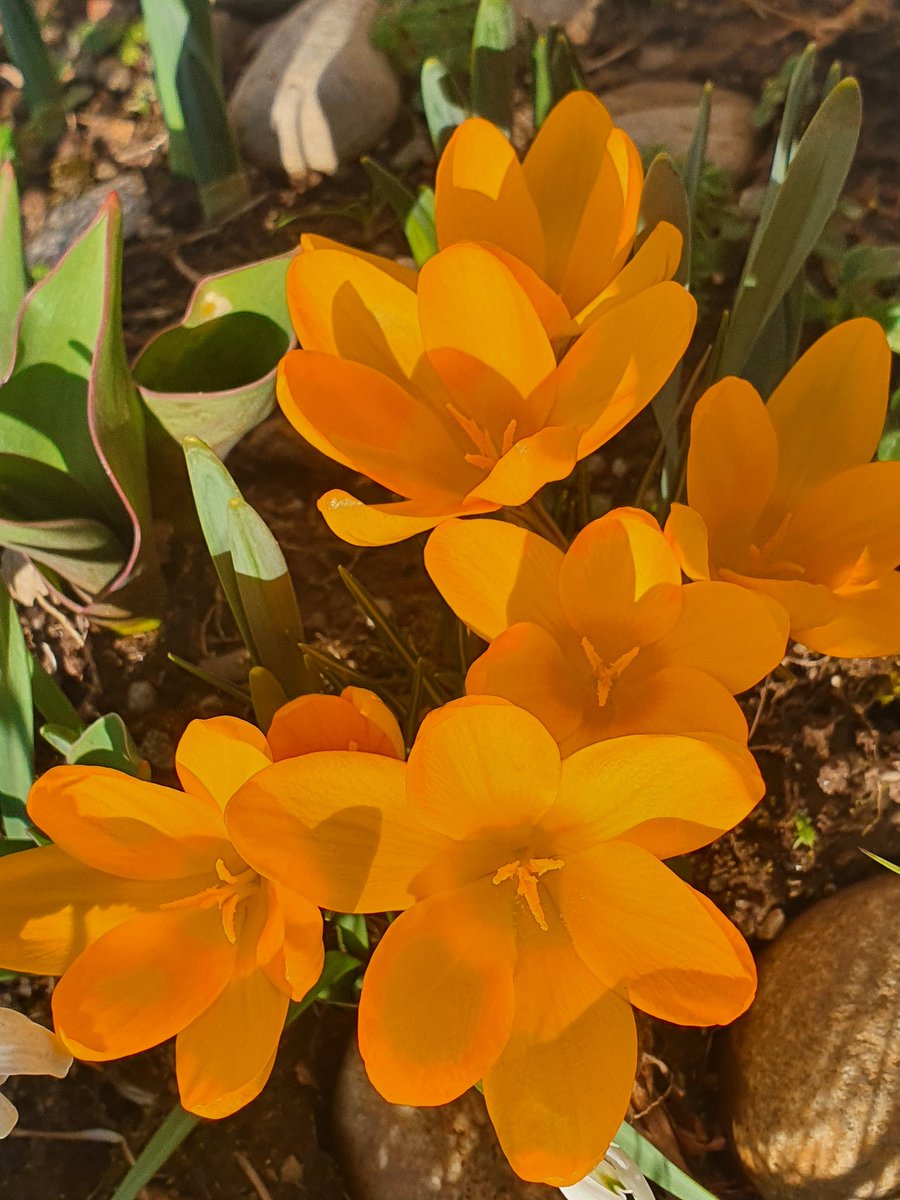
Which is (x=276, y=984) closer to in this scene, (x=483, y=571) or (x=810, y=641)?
(x=483, y=571)

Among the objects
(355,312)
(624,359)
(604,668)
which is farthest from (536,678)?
(355,312)

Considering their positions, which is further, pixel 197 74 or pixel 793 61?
pixel 793 61

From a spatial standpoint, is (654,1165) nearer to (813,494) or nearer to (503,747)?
(503,747)

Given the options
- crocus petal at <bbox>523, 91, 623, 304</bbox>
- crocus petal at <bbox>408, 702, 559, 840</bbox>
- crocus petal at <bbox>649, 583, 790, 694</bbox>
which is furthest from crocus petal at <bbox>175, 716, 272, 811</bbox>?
crocus petal at <bbox>523, 91, 623, 304</bbox>

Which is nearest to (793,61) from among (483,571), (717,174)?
(717,174)

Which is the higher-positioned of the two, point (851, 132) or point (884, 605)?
point (851, 132)

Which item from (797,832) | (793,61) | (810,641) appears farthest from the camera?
(793,61)

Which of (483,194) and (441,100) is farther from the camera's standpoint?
(441,100)
